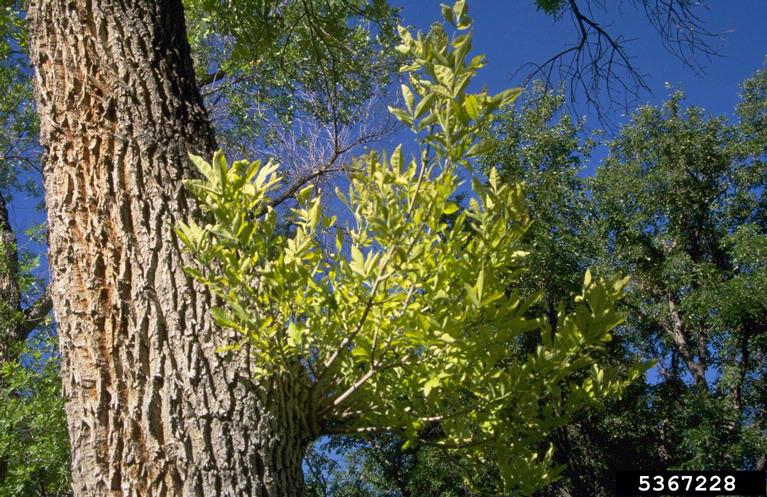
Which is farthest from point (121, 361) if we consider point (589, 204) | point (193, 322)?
point (589, 204)

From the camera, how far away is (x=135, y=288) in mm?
1531

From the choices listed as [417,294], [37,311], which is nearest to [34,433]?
[37,311]

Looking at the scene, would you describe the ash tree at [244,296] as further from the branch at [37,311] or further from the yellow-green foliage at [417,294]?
the branch at [37,311]

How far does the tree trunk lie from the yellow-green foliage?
0.12 m

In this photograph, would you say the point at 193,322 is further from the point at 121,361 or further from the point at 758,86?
the point at 758,86

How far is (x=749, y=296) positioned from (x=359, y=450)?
7077 mm

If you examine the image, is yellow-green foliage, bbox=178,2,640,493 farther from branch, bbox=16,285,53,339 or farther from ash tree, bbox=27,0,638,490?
branch, bbox=16,285,53,339

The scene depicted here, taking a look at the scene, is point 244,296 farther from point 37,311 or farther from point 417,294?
point 37,311

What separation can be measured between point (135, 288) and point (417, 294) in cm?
72

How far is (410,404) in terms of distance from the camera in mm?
1805

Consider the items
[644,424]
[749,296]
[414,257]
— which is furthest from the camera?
[644,424]

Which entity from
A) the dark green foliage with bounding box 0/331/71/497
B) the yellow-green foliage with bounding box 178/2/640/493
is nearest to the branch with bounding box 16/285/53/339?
the dark green foliage with bounding box 0/331/71/497

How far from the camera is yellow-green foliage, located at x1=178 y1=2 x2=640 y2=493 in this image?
4.06 feet

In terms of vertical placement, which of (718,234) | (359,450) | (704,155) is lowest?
(359,450)
